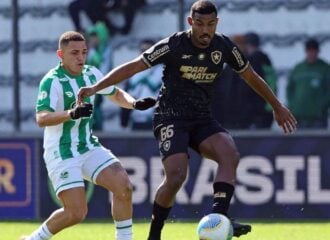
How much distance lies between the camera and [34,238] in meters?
9.19

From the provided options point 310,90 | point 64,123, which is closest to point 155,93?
point 310,90

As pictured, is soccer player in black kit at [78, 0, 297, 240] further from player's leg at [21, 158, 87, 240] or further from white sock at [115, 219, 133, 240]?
player's leg at [21, 158, 87, 240]

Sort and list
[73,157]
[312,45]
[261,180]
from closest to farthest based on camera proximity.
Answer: [73,157] → [261,180] → [312,45]

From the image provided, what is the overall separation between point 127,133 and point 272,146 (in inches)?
63.8

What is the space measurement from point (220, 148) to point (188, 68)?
0.66 metres

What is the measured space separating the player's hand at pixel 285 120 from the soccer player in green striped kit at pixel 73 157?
1.03 meters

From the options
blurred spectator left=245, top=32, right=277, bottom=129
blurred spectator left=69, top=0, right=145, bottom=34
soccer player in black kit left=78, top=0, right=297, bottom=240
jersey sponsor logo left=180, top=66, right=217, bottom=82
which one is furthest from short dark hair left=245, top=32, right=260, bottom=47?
jersey sponsor logo left=180, top=66, right=217, bottom=82

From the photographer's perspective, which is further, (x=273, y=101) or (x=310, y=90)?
(x=310, y=90)

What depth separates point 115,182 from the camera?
9094 mm

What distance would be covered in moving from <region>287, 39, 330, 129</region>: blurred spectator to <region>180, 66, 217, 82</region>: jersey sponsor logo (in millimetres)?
4738

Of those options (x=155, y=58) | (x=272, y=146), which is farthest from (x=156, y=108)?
(x=272, y=146)

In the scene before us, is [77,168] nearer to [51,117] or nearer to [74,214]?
[74,214]

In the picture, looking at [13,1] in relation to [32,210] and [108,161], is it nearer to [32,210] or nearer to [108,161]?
[32,210]

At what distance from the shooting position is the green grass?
1119cm
